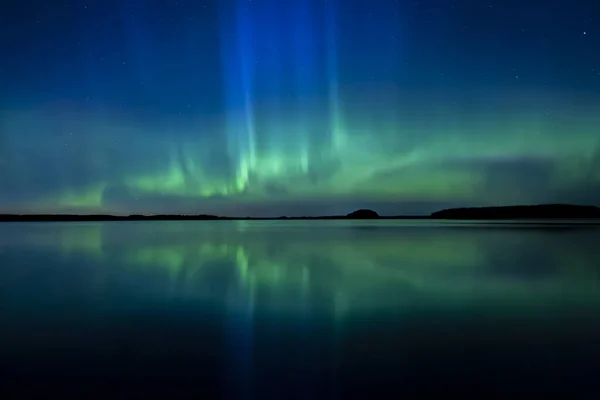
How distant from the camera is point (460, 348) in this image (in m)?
8.20

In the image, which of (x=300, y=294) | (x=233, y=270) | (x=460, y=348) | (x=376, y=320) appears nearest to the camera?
(x=460, y=348)

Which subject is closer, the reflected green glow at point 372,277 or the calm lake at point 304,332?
the calm lake at point 304,332

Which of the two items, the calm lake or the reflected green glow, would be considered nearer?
the calm lake

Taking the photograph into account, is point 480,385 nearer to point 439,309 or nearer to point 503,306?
point 439,309

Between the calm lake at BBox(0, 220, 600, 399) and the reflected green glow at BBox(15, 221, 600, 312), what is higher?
the reflected green glow at BBox(15, 221, 600, 312)

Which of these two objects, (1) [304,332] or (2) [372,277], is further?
(2) [372,277]

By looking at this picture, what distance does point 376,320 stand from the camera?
1061cm

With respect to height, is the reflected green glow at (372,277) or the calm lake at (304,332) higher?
the reflected green glow at (372,277)

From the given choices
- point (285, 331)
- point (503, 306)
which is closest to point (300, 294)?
point (285, 331)

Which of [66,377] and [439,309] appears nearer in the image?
[66,377]

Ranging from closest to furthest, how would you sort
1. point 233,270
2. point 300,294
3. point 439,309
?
1. point 439,309
2. point 300,294
3. point 233,270

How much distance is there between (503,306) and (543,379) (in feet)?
18.9

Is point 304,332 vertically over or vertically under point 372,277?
under

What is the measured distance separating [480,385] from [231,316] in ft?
20.7
